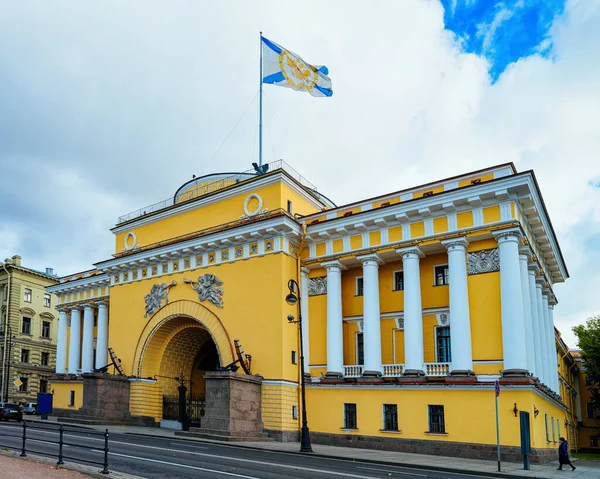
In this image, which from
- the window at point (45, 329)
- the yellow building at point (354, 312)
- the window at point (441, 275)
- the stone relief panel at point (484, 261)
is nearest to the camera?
the yellow building at point (354, 312)

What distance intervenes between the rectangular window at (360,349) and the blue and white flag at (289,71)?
12.7 m

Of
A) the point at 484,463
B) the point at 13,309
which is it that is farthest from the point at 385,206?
the point at 13,309

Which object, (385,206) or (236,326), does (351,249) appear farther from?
(236,326)

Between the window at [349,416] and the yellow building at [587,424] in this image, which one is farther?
the yellow building at [587,424]

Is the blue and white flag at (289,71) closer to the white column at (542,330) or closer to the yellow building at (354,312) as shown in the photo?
the yellow building at (354,312)

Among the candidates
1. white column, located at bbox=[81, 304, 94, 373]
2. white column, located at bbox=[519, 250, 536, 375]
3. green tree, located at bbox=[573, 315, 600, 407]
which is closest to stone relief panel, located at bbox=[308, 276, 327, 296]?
white column, located at bbox=[519, 250, 536, 375]

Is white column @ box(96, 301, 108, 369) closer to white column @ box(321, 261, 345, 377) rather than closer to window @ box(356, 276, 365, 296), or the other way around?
white column @ box(321, 261, 345, 377)

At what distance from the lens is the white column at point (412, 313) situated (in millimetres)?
24547

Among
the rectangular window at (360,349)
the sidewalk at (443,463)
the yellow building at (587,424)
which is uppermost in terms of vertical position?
the rectangular window at (360,349)

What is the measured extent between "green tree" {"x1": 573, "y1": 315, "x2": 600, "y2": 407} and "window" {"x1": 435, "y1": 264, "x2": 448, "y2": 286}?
3124cm

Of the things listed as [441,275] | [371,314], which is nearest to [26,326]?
[371,314]

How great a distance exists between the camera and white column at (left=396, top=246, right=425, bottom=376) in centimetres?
2455

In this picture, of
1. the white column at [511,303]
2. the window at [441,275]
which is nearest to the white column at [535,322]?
the white column at [511,303]

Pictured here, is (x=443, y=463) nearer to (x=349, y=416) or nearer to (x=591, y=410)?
(x=349, y=416)
